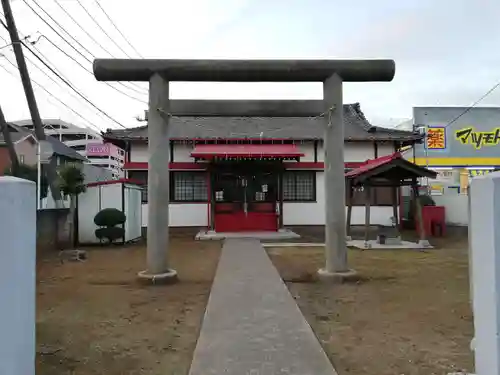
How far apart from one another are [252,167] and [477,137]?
21.4 meters

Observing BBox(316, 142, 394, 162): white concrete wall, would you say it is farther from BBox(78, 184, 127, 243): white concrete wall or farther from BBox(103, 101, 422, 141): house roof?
BBox(78, 184, 127, 243): white concrete wall

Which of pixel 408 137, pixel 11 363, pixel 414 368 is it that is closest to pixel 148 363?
pixel 11 363

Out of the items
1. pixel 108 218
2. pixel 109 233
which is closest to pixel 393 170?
pixel 108 218

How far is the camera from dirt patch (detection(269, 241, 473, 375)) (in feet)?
14.5

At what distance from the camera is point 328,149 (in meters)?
8.69

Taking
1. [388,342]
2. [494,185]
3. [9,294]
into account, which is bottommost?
[388,342]

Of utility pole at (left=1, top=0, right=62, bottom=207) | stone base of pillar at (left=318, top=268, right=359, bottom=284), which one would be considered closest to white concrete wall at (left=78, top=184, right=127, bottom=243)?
utility pole at (left=1, top=0, right=62, bottom=207)

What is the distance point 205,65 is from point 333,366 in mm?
5995

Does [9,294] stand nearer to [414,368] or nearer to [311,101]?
[414,368]

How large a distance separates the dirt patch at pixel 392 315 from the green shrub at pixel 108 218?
592cm

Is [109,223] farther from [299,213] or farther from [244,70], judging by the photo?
[299,213]

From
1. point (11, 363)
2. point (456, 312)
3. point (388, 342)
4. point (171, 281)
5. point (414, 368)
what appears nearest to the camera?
point (11, 363)

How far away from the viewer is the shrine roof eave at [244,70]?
8445 mm

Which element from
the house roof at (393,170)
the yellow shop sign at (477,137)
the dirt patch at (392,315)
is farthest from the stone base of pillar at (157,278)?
the yellow shop sign at (477,137)
